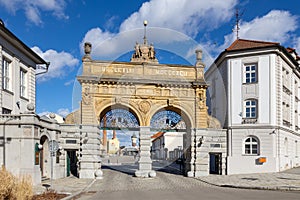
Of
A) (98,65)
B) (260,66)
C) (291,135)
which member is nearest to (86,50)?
(98,65)

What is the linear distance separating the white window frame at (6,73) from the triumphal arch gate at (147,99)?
507 centimetres

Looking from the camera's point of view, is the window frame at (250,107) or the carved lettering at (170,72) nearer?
the carved lettering at (170,72)

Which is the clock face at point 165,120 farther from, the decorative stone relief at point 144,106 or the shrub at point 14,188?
the shrub at point 14,188

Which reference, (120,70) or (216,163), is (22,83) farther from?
(216,163)

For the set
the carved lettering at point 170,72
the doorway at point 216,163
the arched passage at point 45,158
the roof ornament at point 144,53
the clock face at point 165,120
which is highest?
the roof ornament at point 144,53

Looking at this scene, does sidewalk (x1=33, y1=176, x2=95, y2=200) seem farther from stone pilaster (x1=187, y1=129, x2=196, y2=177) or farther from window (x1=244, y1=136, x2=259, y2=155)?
window (x1=244, y1=136, x2=259, y2=155)

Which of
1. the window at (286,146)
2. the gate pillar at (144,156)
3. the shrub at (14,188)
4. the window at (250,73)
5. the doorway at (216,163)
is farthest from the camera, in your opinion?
the window at (286,146)

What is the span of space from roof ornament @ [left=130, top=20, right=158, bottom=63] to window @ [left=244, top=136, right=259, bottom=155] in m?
10.2

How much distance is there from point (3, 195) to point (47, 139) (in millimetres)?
13409

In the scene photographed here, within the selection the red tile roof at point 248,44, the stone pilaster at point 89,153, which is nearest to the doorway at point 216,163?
the red tile roof at point 248,44

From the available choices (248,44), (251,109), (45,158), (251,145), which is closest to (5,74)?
(45,158)

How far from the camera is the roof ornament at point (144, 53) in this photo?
28562 mm

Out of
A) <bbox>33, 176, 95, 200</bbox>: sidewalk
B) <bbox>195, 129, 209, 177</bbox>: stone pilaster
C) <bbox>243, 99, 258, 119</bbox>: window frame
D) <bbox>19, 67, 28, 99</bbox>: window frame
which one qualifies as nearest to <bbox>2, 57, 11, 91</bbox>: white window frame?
<bbox>19, 67, 28, 99</bbox>: window frame

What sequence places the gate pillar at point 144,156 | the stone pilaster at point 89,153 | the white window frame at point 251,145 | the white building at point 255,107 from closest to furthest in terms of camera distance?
the stone pilaster at point 89,153
the gate pillar at point 144,156
the white building at point 255,107
the white window frame at point 251,145
